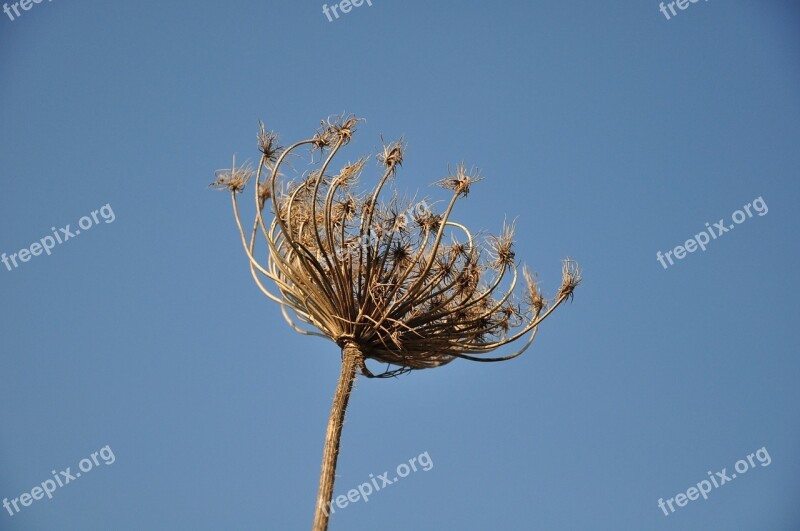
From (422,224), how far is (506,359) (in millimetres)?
2592

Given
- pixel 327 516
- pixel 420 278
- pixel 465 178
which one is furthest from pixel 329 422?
pixel 465 178

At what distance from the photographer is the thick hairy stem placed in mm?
9344

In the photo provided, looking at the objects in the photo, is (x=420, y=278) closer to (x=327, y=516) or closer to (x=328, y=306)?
(x=328, y=306)

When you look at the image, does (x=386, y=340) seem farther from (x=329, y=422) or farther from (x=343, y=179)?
(x=343, y=179)

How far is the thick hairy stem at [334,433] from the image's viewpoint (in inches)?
368

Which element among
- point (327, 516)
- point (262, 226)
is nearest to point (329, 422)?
point (327, 516)

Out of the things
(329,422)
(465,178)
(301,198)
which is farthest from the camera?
(301,198)

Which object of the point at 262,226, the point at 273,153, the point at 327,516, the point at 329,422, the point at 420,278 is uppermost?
the point at 273,153

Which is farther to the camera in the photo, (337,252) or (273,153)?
(273,153)

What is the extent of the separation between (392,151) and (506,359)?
365 centimetres

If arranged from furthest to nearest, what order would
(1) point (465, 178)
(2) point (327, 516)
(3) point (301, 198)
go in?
(3) point (301, 198) < (1) point (465, 178) < (2) point (327, 516)

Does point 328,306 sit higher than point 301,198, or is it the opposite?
point 301,198

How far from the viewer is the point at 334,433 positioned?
990cm

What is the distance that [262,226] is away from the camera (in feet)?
36.4
